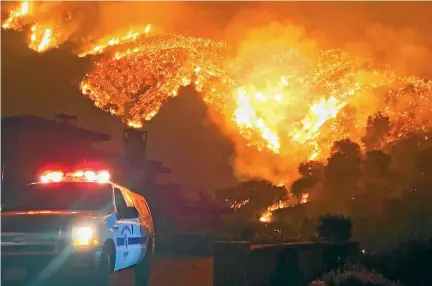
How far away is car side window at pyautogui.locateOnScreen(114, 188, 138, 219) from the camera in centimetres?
1181

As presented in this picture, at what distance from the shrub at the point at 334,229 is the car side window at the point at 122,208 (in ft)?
14.9

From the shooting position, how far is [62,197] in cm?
1203

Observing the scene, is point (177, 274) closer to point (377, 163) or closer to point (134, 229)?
point (134, 229)

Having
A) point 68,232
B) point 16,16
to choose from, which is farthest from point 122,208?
point 16,16

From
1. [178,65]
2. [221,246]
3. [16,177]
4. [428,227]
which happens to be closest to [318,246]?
[221,246]

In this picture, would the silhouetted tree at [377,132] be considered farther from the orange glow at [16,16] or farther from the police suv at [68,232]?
the orange glow at [16,16]

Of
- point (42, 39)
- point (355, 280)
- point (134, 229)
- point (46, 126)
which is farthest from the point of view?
point (46, 126)

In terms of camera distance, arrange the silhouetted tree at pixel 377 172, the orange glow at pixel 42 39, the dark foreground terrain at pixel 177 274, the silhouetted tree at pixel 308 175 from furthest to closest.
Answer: the orange glow at pixel 42 39 < the silhouetted tree at pixel 308 175 < the silhouetted tree at pixel 377 172 < the dark foreground terrain at pixel 177 274

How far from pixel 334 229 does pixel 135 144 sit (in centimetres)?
1419

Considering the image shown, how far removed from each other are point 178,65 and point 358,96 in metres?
5.84

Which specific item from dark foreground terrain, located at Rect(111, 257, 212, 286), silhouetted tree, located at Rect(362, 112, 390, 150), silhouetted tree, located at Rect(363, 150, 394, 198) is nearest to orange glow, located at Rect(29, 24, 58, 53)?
dark foreground terrain, located at Rect(111, 257, 212, 286)

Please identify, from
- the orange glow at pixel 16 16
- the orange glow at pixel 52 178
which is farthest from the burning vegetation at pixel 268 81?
the orange glow at pixel 52 178

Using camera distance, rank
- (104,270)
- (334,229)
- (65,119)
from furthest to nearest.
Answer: (65,119), (334,229), (104,270)

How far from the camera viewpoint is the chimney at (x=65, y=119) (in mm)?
26500
